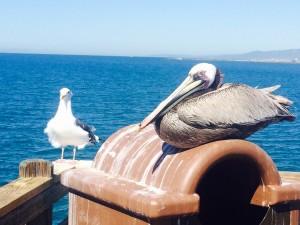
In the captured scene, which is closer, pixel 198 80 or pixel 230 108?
pixel 230 108

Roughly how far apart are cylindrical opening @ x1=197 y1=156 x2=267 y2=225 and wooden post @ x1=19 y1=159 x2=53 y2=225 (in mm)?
1111

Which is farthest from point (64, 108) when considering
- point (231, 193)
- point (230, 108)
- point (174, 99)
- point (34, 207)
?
point (230, 108)

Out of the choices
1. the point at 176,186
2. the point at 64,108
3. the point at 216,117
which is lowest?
the point at 64,108

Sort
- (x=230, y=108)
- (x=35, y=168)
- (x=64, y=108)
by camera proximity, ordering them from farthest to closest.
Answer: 1. (x=64, y=108)
2. (x=35, y=168)
3. (x=230, y=108)

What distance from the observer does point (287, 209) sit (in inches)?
136

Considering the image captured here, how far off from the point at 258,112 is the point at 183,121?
0.49 m

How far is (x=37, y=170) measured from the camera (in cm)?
395

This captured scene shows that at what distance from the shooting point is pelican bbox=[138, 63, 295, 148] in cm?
314

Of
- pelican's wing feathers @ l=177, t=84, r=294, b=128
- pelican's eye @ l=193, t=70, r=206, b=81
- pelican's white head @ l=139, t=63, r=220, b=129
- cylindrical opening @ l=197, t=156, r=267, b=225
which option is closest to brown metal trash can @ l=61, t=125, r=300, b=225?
cylindrical opening @ l=197, t=156, r=267, b=225

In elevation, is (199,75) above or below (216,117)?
above

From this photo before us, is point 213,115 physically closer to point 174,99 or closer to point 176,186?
→ point 174,99

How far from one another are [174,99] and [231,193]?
86 cm

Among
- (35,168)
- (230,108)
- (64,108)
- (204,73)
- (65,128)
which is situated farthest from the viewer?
(64,108)

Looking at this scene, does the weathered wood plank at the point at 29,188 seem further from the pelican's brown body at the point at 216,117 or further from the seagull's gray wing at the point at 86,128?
the seagull's gray wing at the point at 86,128
